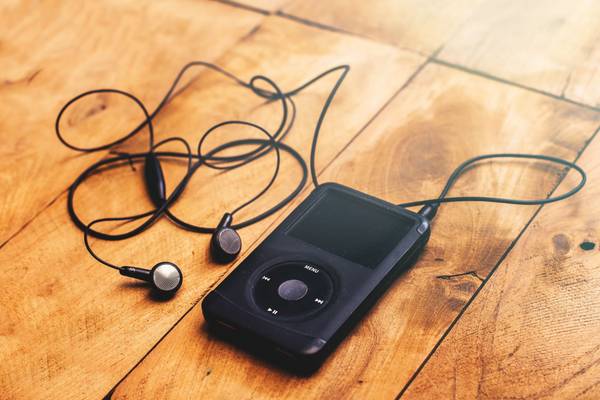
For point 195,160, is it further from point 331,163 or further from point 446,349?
point 446,349

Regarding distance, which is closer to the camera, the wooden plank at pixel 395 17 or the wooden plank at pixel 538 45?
the wooden plank at pixel 538 45

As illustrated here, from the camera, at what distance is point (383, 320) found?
2.52 feet

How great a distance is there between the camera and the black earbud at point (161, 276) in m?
0.80

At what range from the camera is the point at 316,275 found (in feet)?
2.55

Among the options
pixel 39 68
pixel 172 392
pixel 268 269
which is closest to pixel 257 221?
pixel 268 269

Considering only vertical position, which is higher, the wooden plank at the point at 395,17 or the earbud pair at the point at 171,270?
the wooden plank at the point at 395,17

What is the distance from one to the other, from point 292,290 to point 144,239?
8.7 inches

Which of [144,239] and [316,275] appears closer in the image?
[316,275]

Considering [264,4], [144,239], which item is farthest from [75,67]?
[144,239]

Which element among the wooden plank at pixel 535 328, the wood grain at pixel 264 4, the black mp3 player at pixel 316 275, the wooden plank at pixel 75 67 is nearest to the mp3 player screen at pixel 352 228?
the black mp3 player at pixel 316 275

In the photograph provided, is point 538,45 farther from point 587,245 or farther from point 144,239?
point 144,239

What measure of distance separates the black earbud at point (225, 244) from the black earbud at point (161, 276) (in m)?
0.05

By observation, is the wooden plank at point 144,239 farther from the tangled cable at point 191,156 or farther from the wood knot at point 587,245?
the wood knot at point 587,245

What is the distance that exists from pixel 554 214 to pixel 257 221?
352 mm
